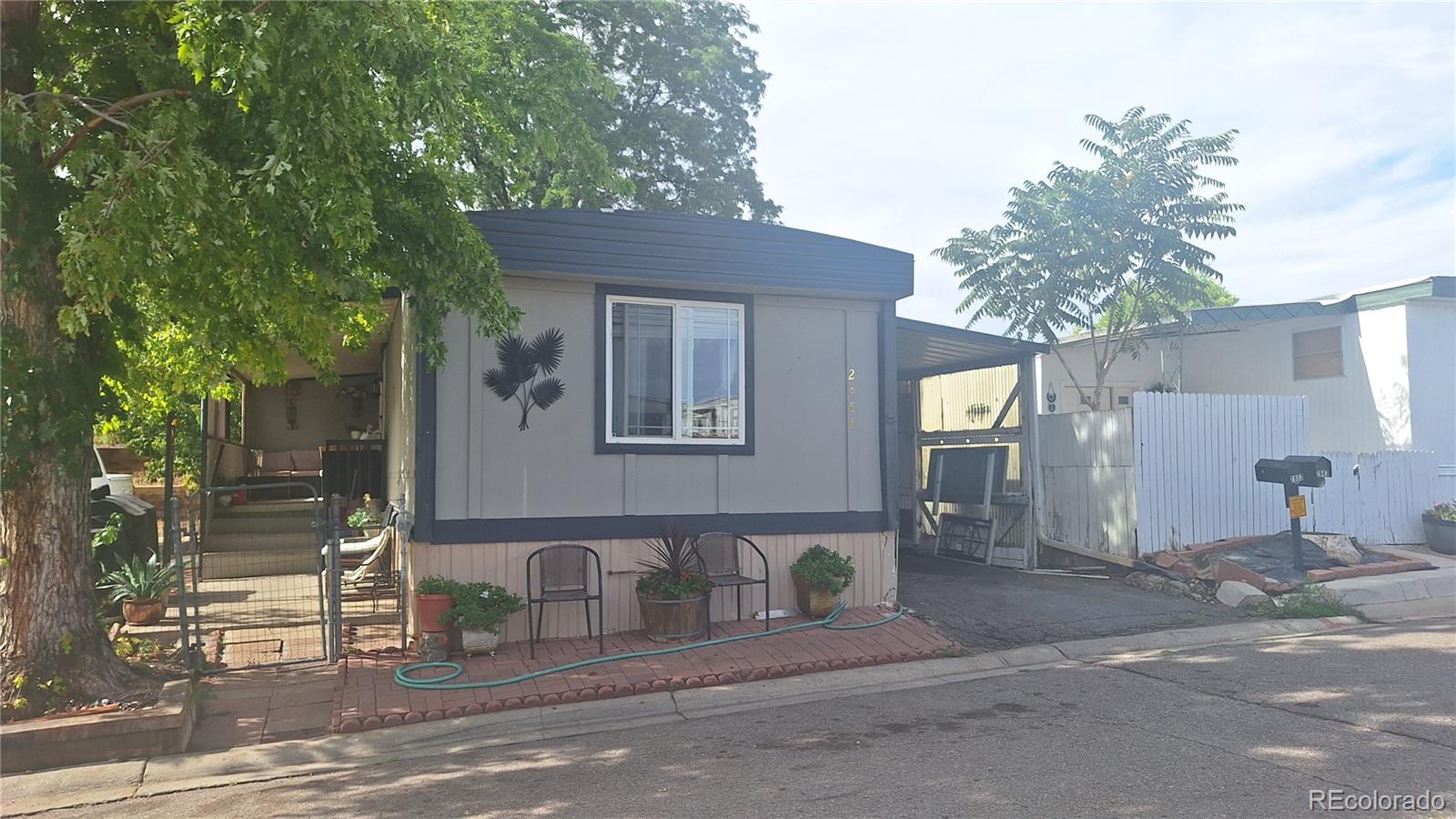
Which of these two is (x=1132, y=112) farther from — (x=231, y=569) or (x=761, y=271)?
(x=231, y=569)

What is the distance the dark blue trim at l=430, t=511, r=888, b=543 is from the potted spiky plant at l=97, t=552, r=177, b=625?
2730 mm

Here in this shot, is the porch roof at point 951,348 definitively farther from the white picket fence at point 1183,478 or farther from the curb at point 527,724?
the curb at point 527,724

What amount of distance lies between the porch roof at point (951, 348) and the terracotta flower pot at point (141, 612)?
7329 millimetres

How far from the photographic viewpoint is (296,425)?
16.4 metres

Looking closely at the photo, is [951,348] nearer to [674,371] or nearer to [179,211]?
[674,371]

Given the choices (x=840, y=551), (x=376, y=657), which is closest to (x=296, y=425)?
(x=376, y=657)

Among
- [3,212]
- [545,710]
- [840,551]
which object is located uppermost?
[3,212]

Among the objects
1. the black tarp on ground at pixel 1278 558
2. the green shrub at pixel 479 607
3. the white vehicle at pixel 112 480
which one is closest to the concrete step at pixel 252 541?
the white vehicle at pixel 112 480

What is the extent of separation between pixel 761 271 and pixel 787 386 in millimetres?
1113

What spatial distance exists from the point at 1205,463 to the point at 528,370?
7.88 meters

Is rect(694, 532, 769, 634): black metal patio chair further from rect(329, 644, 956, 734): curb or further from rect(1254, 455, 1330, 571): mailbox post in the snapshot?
rect(1254, 455, 1330, 571): mailbox post

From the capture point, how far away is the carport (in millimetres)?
11961

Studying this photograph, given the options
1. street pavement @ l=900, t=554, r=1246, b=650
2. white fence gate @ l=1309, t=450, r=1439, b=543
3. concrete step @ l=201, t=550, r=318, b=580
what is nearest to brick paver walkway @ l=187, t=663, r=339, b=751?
street pavement @ l=900, t=554, r=1246, b=650

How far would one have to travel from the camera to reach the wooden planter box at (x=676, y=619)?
796 centimetres
